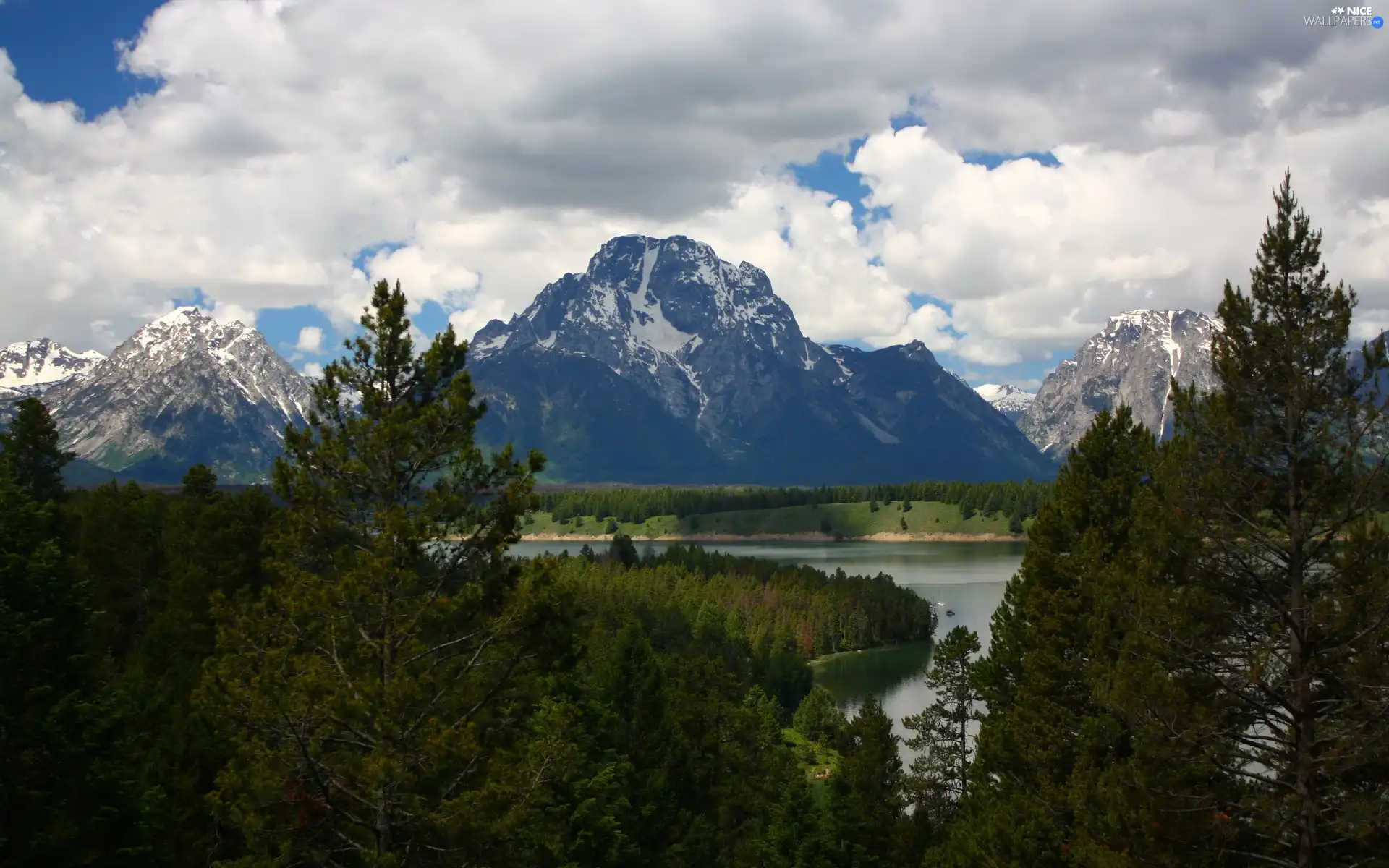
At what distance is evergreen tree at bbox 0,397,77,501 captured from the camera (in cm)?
5019

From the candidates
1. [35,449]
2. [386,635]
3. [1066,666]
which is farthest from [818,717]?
[386,635]

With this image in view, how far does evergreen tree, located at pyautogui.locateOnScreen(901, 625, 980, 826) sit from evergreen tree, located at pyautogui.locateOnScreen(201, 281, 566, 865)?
93.5 feet

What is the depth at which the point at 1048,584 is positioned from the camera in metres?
32.2

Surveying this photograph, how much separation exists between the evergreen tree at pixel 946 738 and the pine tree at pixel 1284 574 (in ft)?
81.3

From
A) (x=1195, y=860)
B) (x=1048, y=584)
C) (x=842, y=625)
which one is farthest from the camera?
(x=842, y=625)

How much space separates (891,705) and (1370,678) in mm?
80483

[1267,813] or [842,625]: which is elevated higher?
[1267,813]

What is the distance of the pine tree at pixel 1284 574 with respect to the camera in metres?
18.1

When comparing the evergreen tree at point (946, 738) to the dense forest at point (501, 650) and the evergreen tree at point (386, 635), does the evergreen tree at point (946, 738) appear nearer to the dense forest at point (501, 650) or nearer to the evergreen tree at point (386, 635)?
the dense forest at point (501, 650)

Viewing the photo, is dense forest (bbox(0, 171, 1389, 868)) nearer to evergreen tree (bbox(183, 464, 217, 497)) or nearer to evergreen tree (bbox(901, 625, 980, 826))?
evergreen tree (bbox(901, 625, 980, 826))

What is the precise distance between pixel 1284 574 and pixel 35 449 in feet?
180

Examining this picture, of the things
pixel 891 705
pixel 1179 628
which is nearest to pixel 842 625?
pixel 891 705

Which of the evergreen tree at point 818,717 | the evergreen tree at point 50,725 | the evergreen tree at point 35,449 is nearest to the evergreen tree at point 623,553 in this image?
the evergreen tree at point 818,717

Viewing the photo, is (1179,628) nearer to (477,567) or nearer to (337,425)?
(477,567)
